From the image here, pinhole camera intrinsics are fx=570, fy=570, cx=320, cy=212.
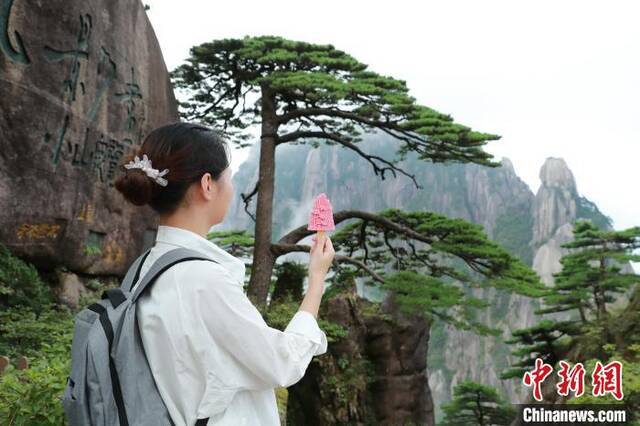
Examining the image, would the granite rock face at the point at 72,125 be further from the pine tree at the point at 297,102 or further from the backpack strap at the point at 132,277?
the backpack strap at the point at 132,277

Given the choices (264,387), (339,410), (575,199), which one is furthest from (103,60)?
(575,199)

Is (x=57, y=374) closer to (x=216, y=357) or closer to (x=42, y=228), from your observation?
(x=216, y=357)

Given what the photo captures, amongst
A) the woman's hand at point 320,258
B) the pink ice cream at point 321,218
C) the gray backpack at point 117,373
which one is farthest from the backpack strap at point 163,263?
the pink ice cream at point 321,218

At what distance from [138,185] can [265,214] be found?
314 inches

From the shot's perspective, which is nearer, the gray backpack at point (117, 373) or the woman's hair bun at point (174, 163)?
the gray backpack at point (117, 373)

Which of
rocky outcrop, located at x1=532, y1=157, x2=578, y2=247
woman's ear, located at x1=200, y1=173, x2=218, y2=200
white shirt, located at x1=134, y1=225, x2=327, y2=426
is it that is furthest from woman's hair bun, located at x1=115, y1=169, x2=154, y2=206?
rocky outcrop, located at x1=532, y1=157, x2=578, y2=247

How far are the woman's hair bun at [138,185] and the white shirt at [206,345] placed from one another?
239mm

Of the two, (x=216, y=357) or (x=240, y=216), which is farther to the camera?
(x=240, y=216)

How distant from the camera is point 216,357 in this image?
3.43ft

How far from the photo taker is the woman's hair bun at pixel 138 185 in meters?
1.22

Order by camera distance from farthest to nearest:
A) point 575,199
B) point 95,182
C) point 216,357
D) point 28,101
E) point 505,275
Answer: point 575,199 < point 505,275 < point 95,182 < point 28,101 < point 216,357

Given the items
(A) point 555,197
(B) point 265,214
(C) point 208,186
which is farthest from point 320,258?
(A) point 555,197

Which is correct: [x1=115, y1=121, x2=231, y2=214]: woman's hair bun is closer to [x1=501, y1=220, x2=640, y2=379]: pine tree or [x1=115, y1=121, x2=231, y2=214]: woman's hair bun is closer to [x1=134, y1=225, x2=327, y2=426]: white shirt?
[x1=134, y1=225, x2=327, y2=426]: white shirt

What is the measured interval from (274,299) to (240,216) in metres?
45.9
